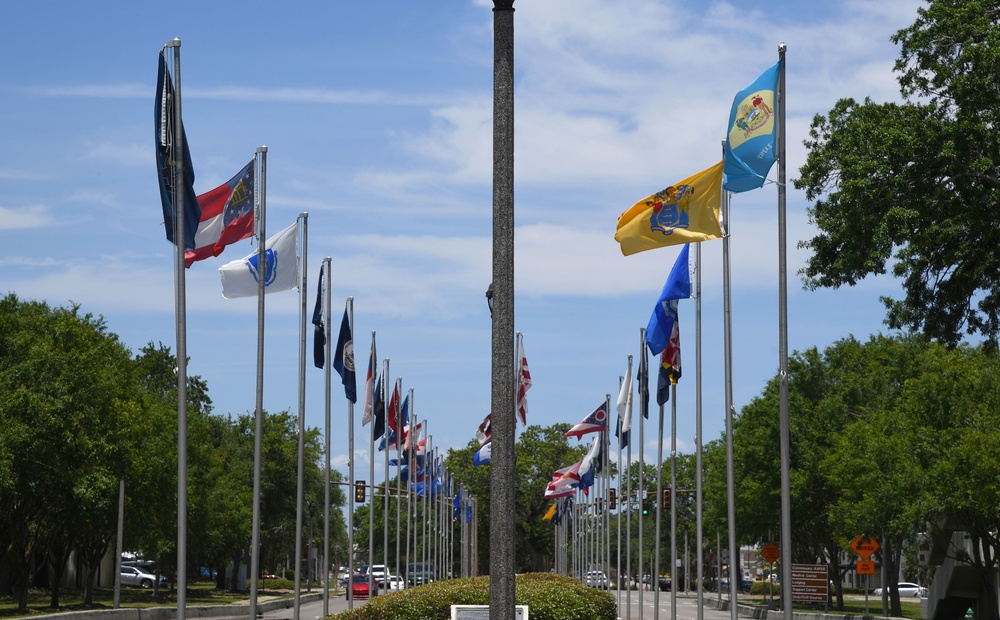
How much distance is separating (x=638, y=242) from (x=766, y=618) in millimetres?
38745

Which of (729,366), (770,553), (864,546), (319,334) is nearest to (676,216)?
(729,366)

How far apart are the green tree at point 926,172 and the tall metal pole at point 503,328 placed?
44.5 ft

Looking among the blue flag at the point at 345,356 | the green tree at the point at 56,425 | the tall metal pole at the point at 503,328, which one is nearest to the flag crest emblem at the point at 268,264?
the blue flag at the point at 345,356

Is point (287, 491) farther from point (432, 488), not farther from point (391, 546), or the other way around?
point (391, 546)

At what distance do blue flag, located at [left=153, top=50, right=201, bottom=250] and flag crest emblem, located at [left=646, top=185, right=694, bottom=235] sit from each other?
23.4 ft

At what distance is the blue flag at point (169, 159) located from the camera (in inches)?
779

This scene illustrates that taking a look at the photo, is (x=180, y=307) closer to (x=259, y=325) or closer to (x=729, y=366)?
(x=259, y=325)

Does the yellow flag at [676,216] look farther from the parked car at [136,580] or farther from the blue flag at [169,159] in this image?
the parked car at [136,580]

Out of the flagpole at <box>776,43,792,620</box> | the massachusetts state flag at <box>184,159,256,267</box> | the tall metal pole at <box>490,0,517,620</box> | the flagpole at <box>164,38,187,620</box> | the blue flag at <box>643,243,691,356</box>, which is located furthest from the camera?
the blue flag at <box>643,243,691,356</box>

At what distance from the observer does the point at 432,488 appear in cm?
8131

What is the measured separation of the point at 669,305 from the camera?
3266cm

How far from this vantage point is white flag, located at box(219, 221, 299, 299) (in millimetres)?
27906

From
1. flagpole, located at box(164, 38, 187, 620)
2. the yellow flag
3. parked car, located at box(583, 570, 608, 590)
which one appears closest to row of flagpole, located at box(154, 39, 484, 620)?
flagpole, located at box(164, 38, 187, 620)

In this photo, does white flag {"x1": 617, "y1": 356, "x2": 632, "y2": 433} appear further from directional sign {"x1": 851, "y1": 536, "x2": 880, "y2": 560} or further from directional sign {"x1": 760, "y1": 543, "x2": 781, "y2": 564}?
directional sign {"x1": 760, "y1": 543, "x2": 781, "y2": 564}
